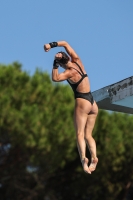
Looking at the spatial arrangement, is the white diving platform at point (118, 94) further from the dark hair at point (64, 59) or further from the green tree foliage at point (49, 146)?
the green tree foliage at point (49, 146)

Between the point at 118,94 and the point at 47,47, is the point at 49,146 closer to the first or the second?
the point at 118,94

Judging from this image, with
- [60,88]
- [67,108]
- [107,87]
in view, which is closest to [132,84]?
[107,87]

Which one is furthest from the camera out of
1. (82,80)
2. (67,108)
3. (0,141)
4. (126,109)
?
(0,141)

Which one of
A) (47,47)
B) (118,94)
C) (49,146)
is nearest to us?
(47,47)

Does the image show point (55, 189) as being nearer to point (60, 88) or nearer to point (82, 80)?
point (60, 88)

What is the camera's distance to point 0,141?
41.8m

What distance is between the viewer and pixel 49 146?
136 ft

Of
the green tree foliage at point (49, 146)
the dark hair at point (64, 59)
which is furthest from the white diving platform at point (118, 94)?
the green tree foliage at point (49, 146)

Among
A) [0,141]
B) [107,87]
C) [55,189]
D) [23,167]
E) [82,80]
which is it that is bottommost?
[55,189]

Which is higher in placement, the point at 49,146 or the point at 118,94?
the point at 118,94

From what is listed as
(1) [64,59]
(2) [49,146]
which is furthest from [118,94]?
(2) [49,146]

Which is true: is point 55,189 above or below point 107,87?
below

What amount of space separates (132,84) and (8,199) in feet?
127

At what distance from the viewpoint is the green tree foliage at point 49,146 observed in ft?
126
